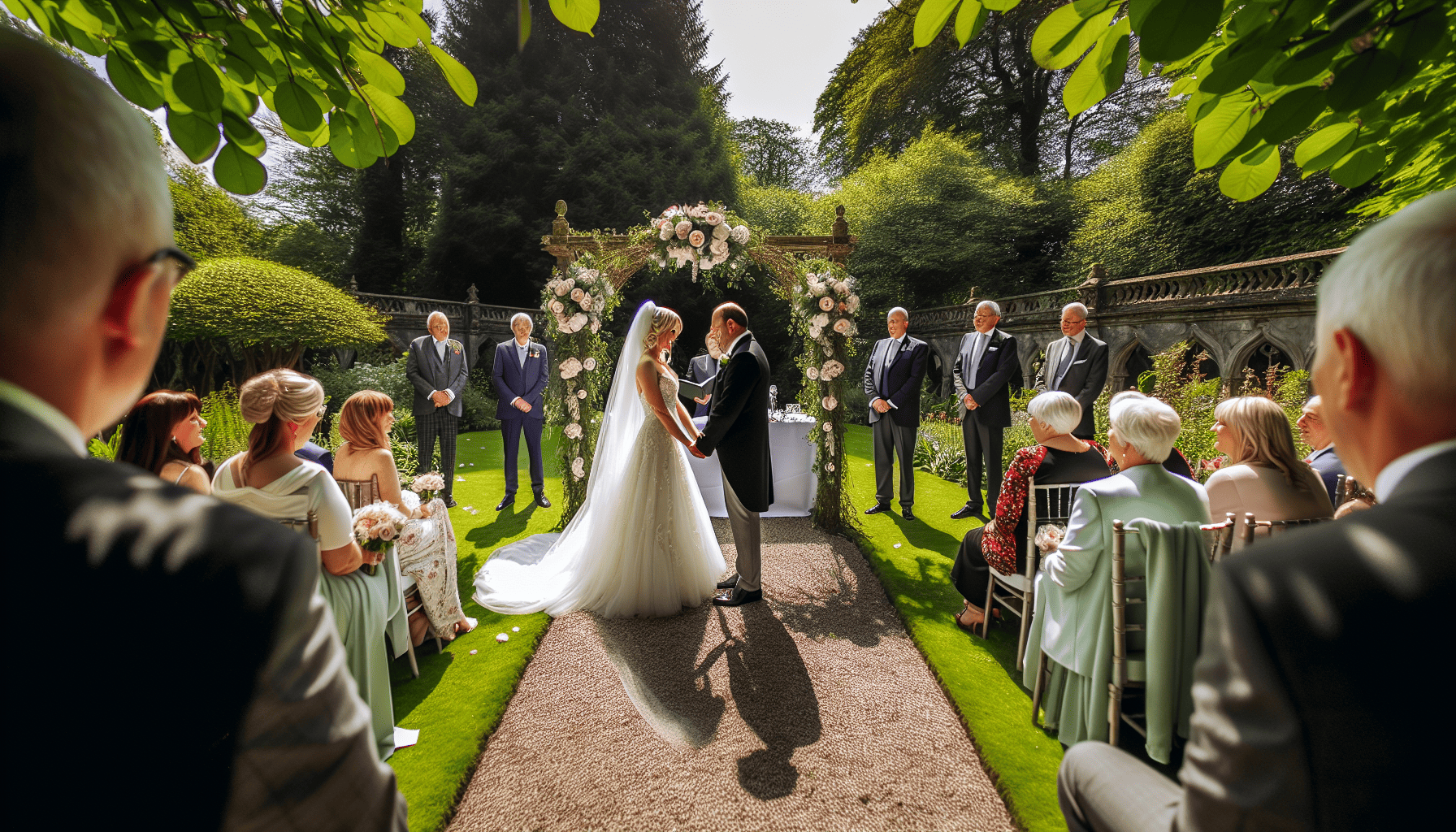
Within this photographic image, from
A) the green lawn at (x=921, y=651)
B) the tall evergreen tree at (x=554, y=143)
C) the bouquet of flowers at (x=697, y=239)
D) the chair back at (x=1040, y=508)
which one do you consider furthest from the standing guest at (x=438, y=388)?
the tall evergreen tree at (x=554, y=143)

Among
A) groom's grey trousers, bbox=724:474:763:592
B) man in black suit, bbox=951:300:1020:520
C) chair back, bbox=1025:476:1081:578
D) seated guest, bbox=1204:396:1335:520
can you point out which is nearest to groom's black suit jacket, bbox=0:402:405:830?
chair back, bbox=1025:476:1081:578

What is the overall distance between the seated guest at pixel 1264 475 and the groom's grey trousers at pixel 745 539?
119 inches

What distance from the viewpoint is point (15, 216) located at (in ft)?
2.23

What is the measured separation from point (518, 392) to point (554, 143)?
16.2m

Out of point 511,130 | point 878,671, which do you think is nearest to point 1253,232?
point 878,671

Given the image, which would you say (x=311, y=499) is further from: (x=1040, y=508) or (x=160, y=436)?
(x=1040, y=508)

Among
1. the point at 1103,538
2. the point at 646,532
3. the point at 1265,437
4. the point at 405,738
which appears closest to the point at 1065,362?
the point at 1265,437

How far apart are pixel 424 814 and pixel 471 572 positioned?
3.15m

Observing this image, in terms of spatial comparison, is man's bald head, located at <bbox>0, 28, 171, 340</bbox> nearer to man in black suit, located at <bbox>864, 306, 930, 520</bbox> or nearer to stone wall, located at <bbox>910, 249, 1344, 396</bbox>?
man in black suit, located at <bbox>864, 306, 930, 520</bbox>

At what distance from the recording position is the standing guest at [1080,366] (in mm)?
6754

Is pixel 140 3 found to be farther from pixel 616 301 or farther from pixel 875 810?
pixel 616 301

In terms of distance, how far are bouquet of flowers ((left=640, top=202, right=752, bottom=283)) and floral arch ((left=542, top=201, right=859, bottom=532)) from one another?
14 mm

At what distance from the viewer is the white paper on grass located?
123 inches

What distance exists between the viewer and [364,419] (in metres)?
Answer: 3.66
